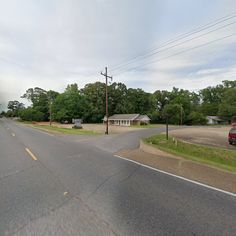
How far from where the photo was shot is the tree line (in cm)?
7388

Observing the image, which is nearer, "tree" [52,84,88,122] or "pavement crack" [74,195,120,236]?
"pavement crack" [74,195,120,236]

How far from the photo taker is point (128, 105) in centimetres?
8038

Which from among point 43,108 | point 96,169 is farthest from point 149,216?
point 43,108

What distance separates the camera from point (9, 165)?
317 inches

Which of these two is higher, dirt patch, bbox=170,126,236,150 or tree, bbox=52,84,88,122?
tree, bbox=52,84,88,122

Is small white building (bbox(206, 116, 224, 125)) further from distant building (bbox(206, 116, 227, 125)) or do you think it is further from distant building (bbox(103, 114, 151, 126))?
distant building (bbox(103, 114, 151, 126))

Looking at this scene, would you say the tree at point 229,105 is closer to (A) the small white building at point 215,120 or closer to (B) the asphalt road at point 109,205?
(A) the small white building at point 215,120

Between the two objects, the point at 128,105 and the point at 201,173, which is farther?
the point at 128,105

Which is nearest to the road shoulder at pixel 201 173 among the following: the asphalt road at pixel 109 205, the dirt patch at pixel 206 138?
the asphalt road at pixel 109 205

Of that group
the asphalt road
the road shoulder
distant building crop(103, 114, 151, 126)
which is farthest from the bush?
the asphalt road

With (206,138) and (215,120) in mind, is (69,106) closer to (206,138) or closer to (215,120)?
(215,120)

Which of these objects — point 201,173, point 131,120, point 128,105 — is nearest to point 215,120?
point 128,105

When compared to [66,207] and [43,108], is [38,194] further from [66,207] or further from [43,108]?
[43,108]

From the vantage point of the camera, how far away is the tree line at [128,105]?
73.9 m
